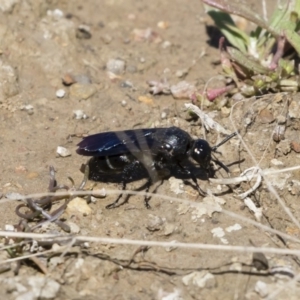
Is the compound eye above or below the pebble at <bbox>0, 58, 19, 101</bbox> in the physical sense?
above

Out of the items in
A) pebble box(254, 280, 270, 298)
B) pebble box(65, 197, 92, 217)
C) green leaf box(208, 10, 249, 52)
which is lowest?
pebble box(65, 197, 92, 217)

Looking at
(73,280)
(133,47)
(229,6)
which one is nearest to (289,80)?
(229,6)

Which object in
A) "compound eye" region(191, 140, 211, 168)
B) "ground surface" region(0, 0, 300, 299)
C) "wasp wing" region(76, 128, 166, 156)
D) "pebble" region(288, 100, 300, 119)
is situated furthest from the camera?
"pebble" region(288, 100, 300, 119)

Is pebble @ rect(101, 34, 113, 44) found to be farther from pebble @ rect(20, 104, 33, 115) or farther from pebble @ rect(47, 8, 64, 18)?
pebble @ rect(20, 104, 33, 115)

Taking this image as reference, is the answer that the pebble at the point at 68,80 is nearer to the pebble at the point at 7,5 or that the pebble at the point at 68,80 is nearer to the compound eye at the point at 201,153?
the pebble at the point at 7,5

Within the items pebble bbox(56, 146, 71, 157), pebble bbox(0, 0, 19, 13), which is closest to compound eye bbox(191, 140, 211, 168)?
pebble bbox(56, 146, 71, 157)

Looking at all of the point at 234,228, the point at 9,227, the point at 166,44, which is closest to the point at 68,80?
the point at 166,44

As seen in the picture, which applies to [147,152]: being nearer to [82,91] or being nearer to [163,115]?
[163,115]
